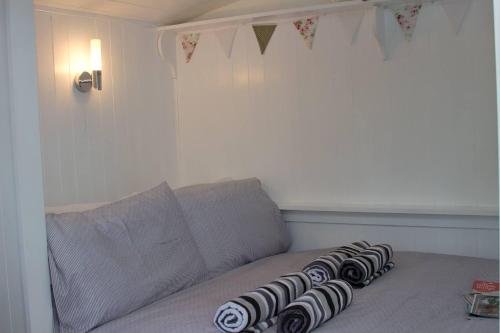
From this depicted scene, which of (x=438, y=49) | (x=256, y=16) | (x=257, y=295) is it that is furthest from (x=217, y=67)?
(x=257, y=295)

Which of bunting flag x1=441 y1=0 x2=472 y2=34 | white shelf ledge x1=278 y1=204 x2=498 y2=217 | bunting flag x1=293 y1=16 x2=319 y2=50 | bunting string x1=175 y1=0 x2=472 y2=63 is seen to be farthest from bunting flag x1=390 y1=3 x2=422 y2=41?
white shelf ledge x1=278 y1=204 x2=498 y2=217

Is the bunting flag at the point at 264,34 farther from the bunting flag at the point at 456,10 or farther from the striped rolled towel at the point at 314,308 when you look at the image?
the striped rolled towel at the point at 314,308

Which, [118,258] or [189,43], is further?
[189,43]

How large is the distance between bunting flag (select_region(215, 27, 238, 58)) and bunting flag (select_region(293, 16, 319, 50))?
0.32m

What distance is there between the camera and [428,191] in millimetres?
2662

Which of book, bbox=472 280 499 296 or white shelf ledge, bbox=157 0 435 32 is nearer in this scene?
book, bbox=472 280 499 296

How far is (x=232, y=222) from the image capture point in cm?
260

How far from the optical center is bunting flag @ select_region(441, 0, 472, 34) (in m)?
2.50

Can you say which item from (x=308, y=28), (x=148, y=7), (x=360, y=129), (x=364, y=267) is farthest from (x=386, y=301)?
(x=148, y=7)

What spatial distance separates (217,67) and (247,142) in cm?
41

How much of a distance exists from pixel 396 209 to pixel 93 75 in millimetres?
1402

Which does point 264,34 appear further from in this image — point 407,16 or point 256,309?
point 256,309

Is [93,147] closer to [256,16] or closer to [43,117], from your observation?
[43,117]

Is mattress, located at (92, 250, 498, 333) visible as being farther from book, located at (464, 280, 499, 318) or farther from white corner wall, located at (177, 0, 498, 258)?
white corner wall, located at (177, 0, 498, 258)
